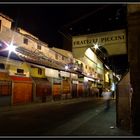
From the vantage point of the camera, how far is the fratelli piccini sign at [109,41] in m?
9.01

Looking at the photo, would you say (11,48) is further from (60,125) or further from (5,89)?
(60,125)

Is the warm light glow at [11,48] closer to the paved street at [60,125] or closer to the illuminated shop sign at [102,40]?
the paved street at [60,125]

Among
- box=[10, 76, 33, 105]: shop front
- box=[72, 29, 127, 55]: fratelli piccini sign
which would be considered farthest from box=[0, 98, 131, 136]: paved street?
box=[10, 76, 33, 105]: shop front

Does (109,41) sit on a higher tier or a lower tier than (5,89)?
higher

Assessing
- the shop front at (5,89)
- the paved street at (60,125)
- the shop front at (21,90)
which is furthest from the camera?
the shop front at (21,90)

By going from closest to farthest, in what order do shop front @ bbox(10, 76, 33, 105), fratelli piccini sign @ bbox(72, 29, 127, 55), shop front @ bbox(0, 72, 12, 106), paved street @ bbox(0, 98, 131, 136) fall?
1. fratelli piccini sign @ bbox(72, 29, 127, 55)
2. paved street @ bbox(0, 98, 131, 136)
3. shop front @ bbox(0, 72, 12, 106)
4. shop front @ bbox(10, 76, 33, 105)

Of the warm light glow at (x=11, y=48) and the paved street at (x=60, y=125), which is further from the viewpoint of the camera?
the warm light glow at (x=11, y=48)

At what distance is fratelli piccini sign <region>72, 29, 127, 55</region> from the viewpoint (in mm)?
9008

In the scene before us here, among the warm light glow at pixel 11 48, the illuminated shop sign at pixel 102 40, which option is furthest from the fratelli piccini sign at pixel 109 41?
the warm light glow at pixel 11 48

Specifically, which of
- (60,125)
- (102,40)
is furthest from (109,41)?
(60,125)

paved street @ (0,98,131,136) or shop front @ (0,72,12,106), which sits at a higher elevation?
shop front @ (0,72,12,106)

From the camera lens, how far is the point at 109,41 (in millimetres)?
9086

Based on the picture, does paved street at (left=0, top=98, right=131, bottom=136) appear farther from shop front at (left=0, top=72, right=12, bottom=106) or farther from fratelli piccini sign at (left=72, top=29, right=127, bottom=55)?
shop front at (left=0, top=72, right=12, bottom=106)

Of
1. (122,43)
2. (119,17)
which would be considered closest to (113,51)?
(122,43)
